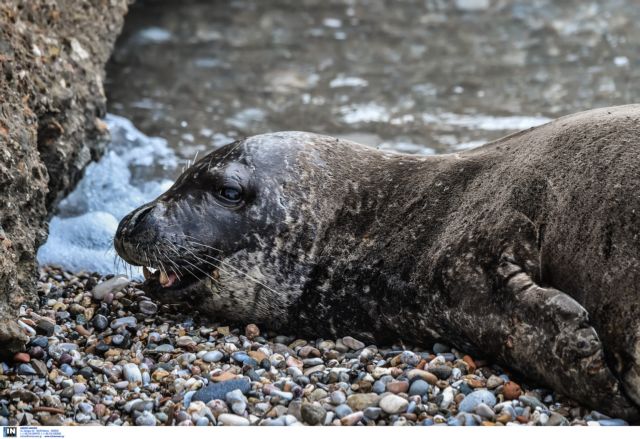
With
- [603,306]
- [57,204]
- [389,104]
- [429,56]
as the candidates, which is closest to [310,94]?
[389,104]

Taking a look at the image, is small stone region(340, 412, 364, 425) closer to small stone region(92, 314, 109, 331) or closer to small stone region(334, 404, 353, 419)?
small stone region(334, 404, 353, 419)

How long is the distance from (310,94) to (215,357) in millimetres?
4813

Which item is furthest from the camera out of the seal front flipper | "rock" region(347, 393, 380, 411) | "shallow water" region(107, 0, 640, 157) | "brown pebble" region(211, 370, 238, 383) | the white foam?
"shallow water" region(107, 0, 640, 157)

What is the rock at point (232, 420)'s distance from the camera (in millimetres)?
3613

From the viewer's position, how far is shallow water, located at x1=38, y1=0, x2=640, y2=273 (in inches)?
275

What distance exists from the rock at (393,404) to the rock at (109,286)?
1850 mm

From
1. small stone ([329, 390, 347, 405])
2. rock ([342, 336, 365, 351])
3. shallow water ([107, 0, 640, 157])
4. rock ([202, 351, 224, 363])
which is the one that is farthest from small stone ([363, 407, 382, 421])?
shallow water ([107, 0, 640, 157])

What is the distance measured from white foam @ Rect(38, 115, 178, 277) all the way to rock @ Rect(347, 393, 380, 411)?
1.90 m

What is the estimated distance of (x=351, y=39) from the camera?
10.2 metres

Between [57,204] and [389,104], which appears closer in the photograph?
[57,204]

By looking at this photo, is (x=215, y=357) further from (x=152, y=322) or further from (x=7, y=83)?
(x=7, y=83)

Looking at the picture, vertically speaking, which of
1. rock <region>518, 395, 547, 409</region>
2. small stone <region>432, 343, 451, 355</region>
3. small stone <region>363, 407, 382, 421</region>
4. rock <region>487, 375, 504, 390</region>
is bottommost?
small stone <region>363, 407, 382, 421</region>

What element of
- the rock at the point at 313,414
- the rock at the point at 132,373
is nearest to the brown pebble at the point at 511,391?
the rock at the point at 313,414

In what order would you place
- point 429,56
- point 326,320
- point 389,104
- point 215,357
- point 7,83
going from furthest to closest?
1. point 429,56
2. point 389,104
3. point 7,83
4. point 326,320
5. point 215,357
